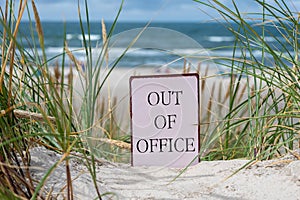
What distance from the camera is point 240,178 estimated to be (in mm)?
1328

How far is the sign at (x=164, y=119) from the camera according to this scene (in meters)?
1.61

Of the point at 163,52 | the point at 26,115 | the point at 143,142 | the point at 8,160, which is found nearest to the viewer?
the point at 8,160

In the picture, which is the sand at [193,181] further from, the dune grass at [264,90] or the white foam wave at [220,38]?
the white foam wave at [220,38]

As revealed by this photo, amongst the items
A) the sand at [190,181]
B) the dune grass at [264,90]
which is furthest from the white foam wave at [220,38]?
the sand at [190,181]

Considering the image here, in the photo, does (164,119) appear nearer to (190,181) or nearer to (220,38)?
(190,181)

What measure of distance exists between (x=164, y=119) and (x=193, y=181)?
279 millimetres

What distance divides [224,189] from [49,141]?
0.59 metres

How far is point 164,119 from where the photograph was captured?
1.61 meters

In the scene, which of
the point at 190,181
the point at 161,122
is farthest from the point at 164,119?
the point at 190,181

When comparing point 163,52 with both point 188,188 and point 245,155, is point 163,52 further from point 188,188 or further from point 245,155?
point 188,188

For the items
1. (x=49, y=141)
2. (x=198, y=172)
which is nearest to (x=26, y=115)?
(x=49, y=141)

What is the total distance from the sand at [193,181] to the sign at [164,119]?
0.11 m

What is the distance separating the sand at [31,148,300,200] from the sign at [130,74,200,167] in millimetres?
106

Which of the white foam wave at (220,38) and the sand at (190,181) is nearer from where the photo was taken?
the sand at (190,181)
